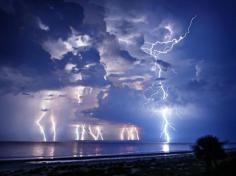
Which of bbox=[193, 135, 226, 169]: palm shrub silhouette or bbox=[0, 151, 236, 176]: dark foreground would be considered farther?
bbox=[193, 135, 226, 169]: palm shrub silhouette

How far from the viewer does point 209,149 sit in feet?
67.1

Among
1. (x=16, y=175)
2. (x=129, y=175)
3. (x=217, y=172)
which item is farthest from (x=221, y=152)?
(x=16, y=175)

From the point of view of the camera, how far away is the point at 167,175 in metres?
23.7

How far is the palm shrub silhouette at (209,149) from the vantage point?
2033 cm

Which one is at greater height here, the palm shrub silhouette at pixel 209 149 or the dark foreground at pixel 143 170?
the palm shrub silhouette at pixel 209 149

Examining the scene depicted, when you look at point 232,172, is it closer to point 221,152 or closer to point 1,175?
point 221,152

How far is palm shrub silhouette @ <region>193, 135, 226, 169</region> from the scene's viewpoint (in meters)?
20.3

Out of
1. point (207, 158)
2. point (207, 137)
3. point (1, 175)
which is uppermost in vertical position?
point (207, 137)

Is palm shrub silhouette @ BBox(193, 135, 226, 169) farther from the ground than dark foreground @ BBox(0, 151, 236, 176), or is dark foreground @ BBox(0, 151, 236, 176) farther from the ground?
palm shrub silhouette @ BBox(193, 135, 226, 169)

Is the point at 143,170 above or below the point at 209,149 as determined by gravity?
below

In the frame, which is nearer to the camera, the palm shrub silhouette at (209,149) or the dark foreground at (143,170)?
the dark foreground at (143,170)

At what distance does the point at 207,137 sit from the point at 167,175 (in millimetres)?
5861

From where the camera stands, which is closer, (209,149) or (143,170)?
(209,149)

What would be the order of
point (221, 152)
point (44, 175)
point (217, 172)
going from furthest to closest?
point (44, 175) → point (221, 152) → point (217, 172)
